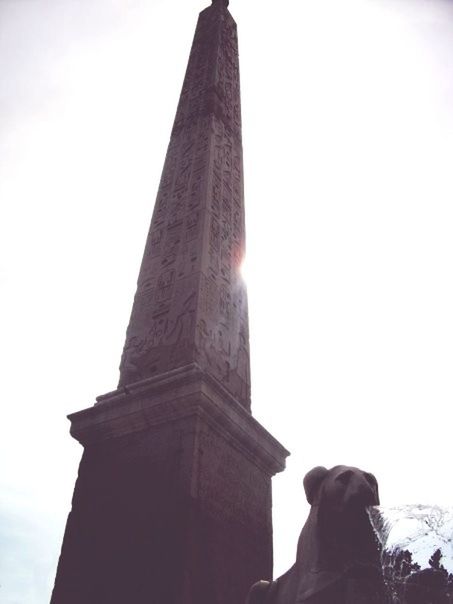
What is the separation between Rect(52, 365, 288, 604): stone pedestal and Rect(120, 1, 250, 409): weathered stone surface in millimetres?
421

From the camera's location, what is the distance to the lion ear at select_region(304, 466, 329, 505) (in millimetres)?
2674

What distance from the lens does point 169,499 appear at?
11.8 ft

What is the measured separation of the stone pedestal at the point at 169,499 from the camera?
3.41 metres

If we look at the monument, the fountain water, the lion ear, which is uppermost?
the monument

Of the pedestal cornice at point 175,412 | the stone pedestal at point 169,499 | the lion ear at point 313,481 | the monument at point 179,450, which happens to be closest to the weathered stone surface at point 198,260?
the monument at point 179,450

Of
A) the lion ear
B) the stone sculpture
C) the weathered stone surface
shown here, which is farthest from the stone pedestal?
the lion ear

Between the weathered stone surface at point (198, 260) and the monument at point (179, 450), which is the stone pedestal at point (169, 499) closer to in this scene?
the monument at point (179, 450)

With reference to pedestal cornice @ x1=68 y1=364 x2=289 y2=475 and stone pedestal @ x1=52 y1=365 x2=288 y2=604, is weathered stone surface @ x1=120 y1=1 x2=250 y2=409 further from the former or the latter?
stone pedestal @ x1=52 y1=365 x2=288 y2=604

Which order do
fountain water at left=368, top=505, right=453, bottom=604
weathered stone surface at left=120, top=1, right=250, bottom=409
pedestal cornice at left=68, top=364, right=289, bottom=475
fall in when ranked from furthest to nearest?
weathered stone surface at left=120, top=1, right=250, bottom=409
pedestal cornice at left=68, top=364, right=289, bottom=475
fountain water at left=368, top=505, right=453, bottom=604

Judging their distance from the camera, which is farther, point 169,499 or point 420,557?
point 169,499

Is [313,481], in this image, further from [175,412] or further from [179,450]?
[175,412]

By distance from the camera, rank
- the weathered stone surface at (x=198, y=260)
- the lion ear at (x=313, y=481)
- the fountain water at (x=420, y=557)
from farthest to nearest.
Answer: the weathered stone surface at (x=198, y=260)
the lion ear at (x=313, y=481)
the fountain water at (x=420, y=557)

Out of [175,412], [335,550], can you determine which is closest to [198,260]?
[175,412]

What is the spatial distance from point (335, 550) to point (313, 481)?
355 millimetres
